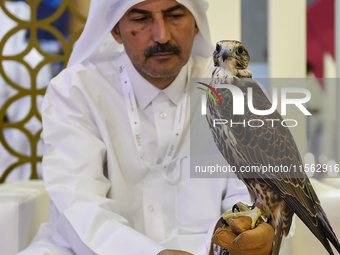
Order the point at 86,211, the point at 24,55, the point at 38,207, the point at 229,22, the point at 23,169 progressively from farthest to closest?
the point at 23,169 < the point at 24,55 < the point at 38,207 < the point at 229,22 < the point at 86,211

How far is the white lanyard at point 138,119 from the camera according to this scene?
0.88m

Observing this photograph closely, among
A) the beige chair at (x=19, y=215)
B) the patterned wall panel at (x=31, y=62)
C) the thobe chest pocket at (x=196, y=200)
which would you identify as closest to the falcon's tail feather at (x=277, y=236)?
the thobe chest pocket at (x=196, y=200)

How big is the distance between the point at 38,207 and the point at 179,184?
532mm

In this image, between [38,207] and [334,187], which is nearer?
[334,187]

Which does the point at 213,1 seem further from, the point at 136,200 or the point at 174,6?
the point at 136,200

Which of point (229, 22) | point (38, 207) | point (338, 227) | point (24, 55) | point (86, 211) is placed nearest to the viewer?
point (338, 227)

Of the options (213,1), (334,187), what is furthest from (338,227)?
(213,1)

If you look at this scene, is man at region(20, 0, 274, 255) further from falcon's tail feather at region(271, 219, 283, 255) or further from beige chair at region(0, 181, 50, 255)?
falcon's tail feather at region(271, 219, 283, 255)

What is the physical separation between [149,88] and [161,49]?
197 mm

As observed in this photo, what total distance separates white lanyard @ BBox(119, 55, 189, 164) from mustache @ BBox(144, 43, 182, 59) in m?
0.13

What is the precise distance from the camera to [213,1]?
1.04m

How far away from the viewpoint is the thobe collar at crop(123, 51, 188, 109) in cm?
100

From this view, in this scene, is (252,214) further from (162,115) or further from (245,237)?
(162,115)

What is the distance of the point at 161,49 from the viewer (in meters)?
0.85
